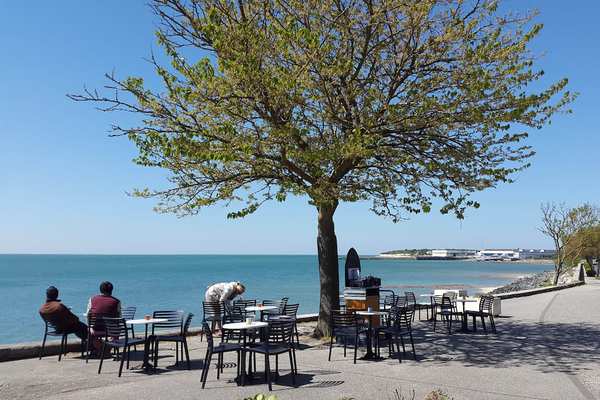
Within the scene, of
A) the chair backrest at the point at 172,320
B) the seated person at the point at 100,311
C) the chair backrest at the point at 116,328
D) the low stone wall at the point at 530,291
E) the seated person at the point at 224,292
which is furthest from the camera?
the low stone wall at the point at 530,291

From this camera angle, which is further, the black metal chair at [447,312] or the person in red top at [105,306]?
the black metal chair at [447,312]

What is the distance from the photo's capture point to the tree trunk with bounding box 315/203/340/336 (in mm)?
12820

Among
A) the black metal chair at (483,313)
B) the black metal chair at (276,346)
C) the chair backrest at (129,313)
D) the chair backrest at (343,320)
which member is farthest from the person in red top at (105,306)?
the black metal chair at (483,313)

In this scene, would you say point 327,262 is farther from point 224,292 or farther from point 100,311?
point 100,311

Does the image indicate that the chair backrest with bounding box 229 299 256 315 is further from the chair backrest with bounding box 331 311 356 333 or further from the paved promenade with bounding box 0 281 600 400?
the chair backrest with bounding box 331 311 356 333

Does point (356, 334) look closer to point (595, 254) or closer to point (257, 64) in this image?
point (257, 64)

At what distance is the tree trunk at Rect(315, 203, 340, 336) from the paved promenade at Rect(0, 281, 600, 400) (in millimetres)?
1169

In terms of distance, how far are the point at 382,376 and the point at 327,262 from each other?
470cm

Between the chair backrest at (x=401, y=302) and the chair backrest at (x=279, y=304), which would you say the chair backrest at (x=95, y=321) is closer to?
the chair backrest at (x=279, y=304)

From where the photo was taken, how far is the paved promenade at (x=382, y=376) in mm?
7367

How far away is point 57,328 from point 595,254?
51.1 m

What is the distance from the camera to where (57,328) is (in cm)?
1033

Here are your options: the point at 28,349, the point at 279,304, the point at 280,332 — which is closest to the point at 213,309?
the point at 279,304

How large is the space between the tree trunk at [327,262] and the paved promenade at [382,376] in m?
1.17
